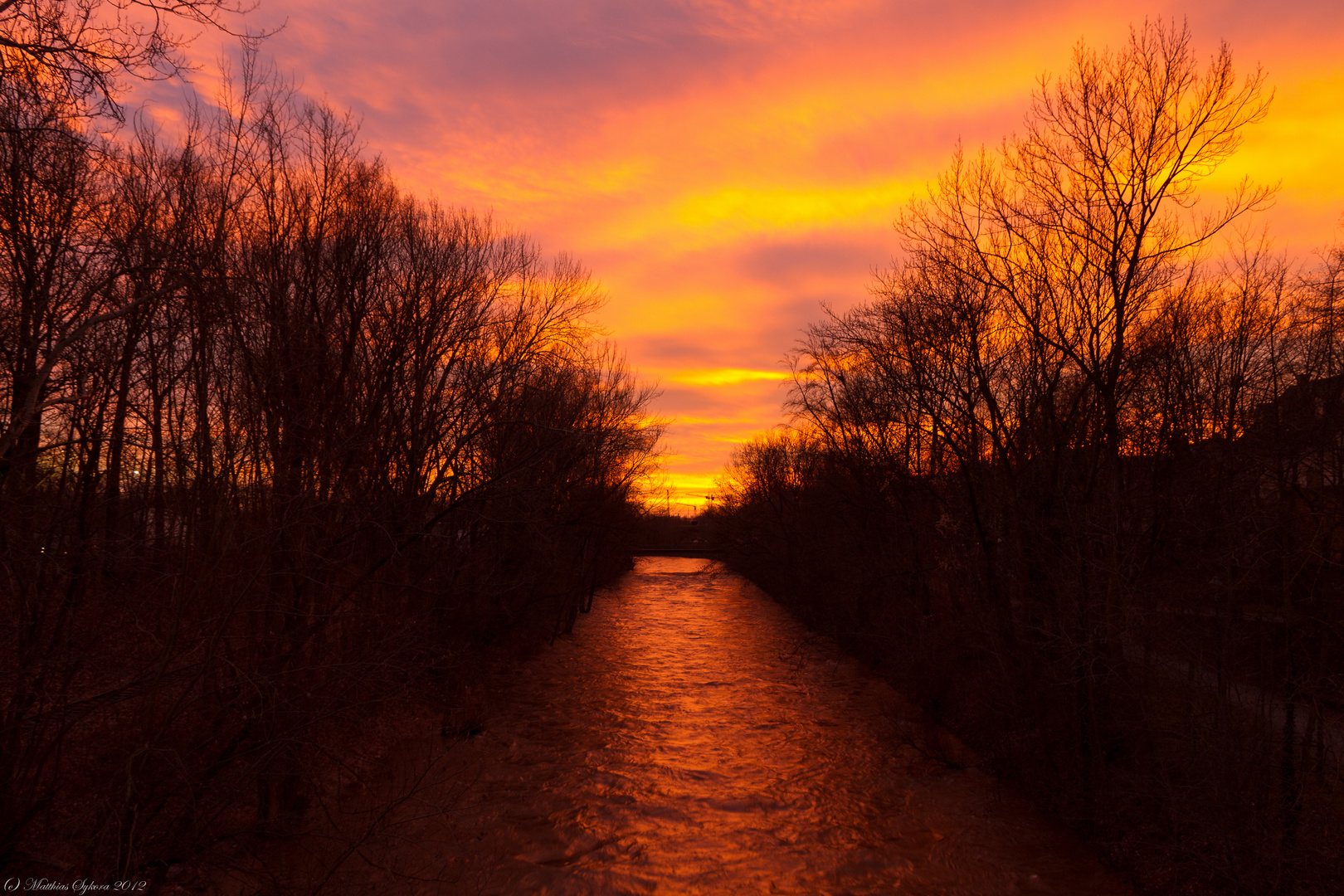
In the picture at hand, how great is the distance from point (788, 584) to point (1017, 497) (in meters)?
24.0

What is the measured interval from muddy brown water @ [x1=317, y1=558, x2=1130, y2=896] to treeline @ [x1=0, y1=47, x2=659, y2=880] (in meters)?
2.23

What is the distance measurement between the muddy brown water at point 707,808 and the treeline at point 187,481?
7.31ft

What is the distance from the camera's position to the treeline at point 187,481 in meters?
6.56

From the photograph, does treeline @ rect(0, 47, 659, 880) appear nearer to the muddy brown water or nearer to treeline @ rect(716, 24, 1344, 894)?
the muddy brown water

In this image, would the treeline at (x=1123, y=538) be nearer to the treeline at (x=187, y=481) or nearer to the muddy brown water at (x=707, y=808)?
the muddy brown water at (x=707, y=808)

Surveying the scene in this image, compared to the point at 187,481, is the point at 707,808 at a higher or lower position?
lower

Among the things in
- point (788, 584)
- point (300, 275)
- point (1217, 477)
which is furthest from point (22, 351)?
point (788, 584)

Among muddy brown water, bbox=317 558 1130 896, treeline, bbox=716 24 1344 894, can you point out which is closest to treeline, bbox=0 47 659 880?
muddy brown water, bbox=317 558 1130 896

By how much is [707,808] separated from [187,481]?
9.49 m

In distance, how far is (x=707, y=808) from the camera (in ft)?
42.2

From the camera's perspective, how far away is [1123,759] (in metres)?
11.4

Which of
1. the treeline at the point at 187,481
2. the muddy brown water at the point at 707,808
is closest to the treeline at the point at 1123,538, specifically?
the muddy brown water at the point at 707,808

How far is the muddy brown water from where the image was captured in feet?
33.7

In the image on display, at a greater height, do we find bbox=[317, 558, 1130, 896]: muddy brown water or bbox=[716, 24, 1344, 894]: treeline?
bbox=[716, 24, 1344, 894]: treeline
